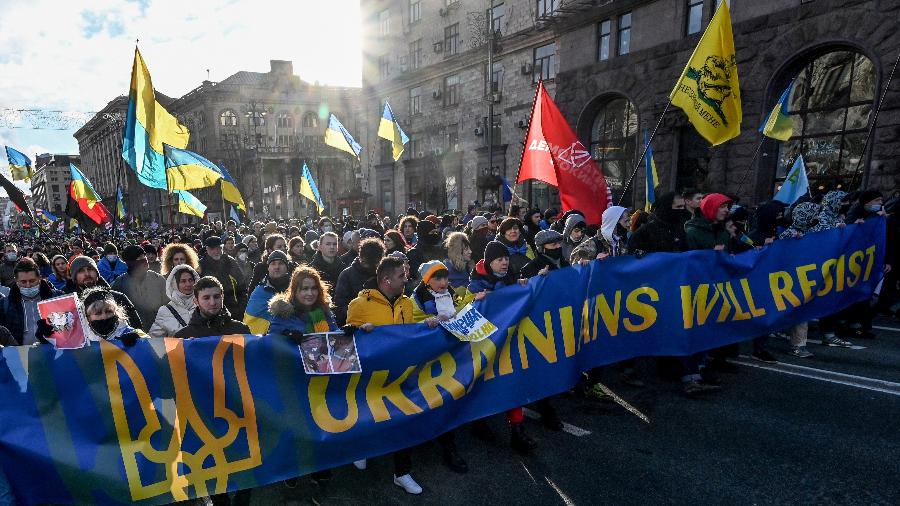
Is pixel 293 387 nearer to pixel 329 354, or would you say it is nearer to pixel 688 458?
pixel 329 354

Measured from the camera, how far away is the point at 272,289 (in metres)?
4.47

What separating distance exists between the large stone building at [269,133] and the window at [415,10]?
20830 mm

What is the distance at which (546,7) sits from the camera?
23.6m

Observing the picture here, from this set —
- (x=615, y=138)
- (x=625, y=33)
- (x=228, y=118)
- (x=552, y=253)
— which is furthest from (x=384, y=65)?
(x=552, y=253)

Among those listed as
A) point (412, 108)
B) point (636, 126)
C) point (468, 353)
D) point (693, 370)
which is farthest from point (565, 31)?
point (468, 353)

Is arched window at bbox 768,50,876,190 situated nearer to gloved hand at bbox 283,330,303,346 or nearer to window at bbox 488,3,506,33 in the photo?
gloved hand at bbox 283,330,303,346

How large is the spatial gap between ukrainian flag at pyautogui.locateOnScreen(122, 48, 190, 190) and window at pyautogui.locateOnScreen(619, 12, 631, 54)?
16.1 m

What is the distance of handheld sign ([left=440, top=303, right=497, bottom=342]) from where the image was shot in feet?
12.3

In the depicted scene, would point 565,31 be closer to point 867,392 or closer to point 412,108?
point 412,108

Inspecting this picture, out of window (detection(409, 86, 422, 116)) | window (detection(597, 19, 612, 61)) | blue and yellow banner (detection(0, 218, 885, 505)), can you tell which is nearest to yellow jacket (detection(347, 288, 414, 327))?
blue and yellow banner (detection(0, 218, 885, 505))

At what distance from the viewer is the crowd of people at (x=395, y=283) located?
370 cm

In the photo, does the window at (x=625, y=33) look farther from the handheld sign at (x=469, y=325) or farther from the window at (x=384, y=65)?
the window at (x=384, y=65)

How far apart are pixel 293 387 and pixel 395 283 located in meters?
1.10

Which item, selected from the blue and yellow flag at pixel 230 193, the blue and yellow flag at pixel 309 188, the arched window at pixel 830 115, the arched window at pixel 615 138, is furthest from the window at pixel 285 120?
the arched window at pixel 830 115
